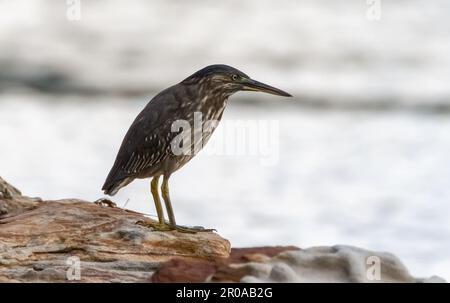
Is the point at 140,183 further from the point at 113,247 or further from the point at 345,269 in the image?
the point at 345,269

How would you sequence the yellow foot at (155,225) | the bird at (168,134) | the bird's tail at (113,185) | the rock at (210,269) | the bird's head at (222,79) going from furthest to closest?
the bird's head at (222,79) → the bird's tail at (113,185) → the bird at (168,134) → the yellow foot at (155,225) → the rock at (210,269)

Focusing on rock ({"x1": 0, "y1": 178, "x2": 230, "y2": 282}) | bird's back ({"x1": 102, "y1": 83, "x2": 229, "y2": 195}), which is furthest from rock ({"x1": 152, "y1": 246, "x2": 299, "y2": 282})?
bird's back ({"x1": 102, "y1": 83, "x2": 229, "y2": 195})

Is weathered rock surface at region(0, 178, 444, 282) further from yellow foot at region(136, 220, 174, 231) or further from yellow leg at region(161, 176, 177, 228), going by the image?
yellow leg at region(161, 176, 177, 228)

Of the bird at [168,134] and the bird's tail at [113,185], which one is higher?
the bird at [168,134]

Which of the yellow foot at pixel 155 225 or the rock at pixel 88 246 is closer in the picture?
the rock at pixel 88 246

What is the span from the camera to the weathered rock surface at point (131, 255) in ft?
24.7

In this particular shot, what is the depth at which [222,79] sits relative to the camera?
1047 centimetres

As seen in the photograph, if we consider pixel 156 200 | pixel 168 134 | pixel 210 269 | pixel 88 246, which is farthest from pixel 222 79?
pixel 210 269

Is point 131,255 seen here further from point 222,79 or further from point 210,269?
point 222,79

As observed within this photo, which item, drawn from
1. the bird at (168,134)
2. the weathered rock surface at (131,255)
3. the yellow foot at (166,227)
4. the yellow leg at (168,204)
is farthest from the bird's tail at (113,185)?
the yellow foot at (166,227)

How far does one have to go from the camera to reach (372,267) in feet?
24.7

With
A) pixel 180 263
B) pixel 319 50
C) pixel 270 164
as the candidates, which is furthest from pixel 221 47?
pixel 180 263

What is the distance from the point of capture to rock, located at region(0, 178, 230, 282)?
328 inches

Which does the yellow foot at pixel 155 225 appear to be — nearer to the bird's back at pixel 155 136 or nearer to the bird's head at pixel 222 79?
the bird's back at pixel 155 136
